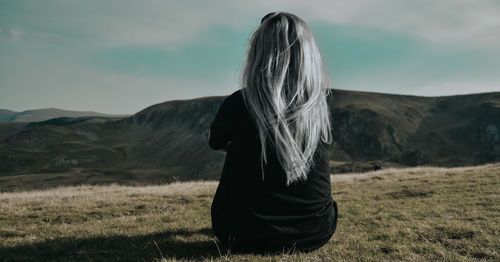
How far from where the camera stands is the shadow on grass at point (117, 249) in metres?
5.79

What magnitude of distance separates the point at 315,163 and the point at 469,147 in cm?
21483

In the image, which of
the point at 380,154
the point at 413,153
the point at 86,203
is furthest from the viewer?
the point at 380,154

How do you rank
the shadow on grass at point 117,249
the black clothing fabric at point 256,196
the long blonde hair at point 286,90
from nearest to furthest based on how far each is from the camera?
the long blonde hair at point 286,90 < the black clothing fabric at point 256,196 < the shadow on grass at point 117,249

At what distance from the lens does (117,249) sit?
20.8ft

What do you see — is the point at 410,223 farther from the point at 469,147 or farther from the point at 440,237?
the point at 469,147

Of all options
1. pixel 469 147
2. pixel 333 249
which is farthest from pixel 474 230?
pixel 469 147

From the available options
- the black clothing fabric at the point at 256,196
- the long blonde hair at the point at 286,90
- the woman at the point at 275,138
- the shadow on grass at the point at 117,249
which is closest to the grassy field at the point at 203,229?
the shadow on grass at the point at 117,249

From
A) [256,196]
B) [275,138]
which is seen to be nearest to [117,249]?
[256,196]

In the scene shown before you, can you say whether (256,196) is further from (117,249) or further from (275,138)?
(117,249)

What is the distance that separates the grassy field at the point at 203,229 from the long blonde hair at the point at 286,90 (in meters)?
1.64

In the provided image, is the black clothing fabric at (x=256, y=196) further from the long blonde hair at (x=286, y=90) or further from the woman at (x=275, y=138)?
the long blonde hair at (x=286, y=90)

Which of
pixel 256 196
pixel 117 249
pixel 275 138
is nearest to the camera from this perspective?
pixel 275 138

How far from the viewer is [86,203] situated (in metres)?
11.4

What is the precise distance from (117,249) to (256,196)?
10.5 ft
